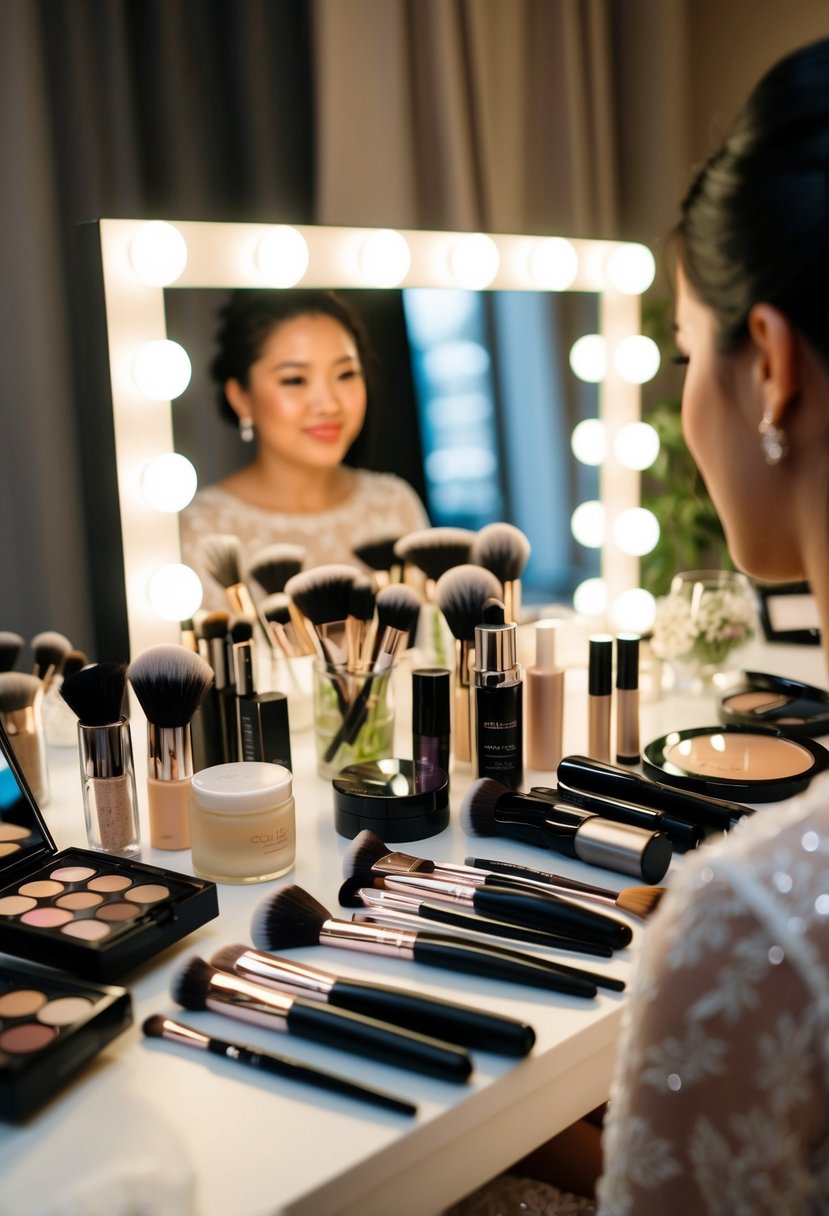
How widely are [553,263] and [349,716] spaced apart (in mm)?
656

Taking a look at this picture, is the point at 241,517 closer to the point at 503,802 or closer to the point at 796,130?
the point at 503,802

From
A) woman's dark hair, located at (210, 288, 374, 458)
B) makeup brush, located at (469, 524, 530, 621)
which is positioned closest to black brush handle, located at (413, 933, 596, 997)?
makeup brush, located at (469, 524, 530, 621)

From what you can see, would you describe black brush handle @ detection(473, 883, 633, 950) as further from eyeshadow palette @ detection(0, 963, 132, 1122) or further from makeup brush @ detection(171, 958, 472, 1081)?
eyeshadow palette @ detection(0, 963, 132, 1122)

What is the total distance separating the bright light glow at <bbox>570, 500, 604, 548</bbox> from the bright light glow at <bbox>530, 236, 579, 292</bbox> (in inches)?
11.4

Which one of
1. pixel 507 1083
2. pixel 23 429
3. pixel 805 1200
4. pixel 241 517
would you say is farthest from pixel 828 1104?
pixel 23 429

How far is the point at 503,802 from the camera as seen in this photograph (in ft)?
2.85

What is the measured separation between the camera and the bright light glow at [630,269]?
1.39 m

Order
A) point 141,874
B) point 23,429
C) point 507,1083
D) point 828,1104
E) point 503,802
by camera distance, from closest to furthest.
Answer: point 828,1104 < point 507,1083 < point 141,874 < point 503,802 < point 23,429

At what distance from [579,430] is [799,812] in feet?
3.43

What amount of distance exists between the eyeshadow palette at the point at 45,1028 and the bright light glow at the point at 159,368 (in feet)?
1.97

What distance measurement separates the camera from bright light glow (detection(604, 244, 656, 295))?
1387 millimetres

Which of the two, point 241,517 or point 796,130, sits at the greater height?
point 796,130

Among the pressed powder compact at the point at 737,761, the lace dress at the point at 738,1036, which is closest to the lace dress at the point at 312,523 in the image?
the pressed powder compact at the point at 737,761

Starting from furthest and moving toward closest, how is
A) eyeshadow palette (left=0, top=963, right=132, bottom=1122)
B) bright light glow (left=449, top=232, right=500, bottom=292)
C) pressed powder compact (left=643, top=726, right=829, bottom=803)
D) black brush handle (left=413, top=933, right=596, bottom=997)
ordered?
bright light glow (left=449, top=232, right=500, bottom=292), pressed powder compact (left=643, top=726, right=829, bottom=803), black brush handle (left=413, top=933, right=596, bottom=997), eyeshadow palette (left=0, top=963, right=132, bottom=1122)
